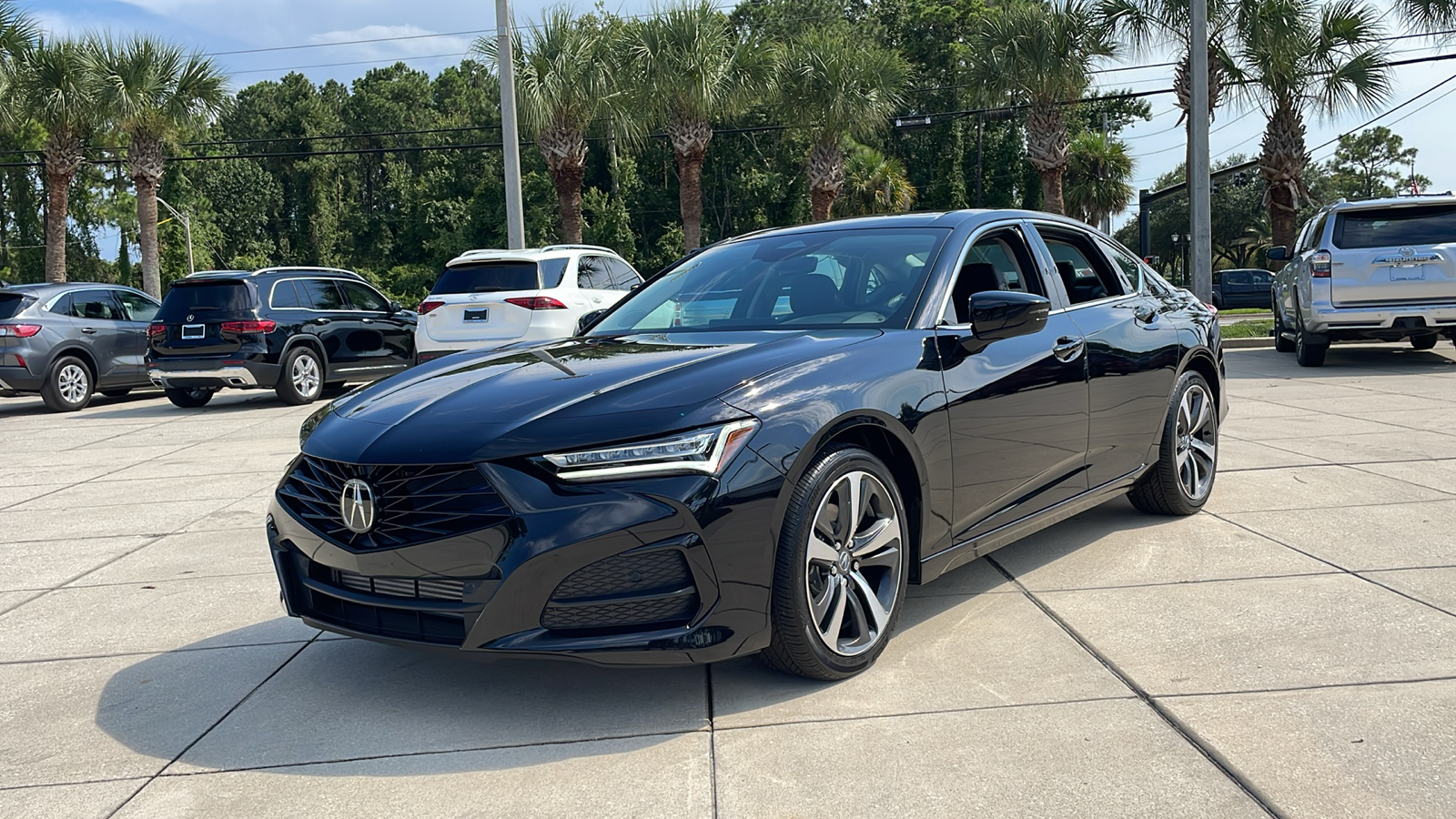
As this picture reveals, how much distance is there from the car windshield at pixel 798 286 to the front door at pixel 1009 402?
21 centimetres

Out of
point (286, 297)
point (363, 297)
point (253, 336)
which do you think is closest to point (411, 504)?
point (253, 336)

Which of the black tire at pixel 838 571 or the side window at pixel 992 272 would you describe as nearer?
the black tire at pixel 838 571

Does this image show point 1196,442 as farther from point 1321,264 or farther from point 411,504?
point 1321,264

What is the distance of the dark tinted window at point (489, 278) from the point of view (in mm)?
12594

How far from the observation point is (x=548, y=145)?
81.8 feet

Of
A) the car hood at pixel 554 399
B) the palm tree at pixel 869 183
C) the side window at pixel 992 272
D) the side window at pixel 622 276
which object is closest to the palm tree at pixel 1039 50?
the side window at pixel 622 276

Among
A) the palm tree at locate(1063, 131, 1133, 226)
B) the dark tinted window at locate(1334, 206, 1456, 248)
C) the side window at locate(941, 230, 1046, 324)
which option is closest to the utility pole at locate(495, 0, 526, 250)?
the dark tinted window at locate(1334, 206, 1456, 248)

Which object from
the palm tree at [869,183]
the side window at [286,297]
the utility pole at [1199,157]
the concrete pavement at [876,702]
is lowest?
the concrete pavement at [876,702]

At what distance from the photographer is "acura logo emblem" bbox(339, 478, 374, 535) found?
3424 mm

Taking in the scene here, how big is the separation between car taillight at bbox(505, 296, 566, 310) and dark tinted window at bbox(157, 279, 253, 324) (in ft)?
12.2

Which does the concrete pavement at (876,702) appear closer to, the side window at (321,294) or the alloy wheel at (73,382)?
the side window at (321,294)

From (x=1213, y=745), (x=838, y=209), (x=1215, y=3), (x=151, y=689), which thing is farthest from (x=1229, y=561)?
(x=838, y=209)

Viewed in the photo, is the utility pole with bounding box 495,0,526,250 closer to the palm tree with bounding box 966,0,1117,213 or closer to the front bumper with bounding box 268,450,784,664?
the palm tree with bounding box 966,0,1117,213

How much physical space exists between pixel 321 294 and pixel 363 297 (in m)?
0.75
